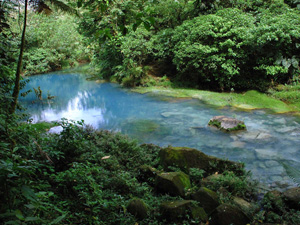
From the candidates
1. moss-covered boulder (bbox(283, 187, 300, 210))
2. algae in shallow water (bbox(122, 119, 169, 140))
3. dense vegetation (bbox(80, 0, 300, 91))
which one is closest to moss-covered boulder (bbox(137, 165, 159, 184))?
moss-covered boulder (bbox(283, 187, 300, 210))

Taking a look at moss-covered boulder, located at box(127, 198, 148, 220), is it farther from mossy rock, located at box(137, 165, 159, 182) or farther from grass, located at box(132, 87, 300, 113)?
grass, located at box(132, 87, 300, 113)

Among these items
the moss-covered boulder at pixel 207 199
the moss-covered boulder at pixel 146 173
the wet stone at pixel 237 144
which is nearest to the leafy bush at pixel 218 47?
the wet stone at pixel 237 144

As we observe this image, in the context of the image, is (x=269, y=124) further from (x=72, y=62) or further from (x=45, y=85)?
(x=72, y=62)

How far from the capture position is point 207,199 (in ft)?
13.1

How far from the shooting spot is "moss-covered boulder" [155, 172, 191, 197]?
4156 mm

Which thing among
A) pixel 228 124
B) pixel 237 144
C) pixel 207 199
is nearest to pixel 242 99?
pixel 228 124

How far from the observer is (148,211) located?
11.7ft

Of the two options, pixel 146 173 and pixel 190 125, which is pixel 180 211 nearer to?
pixel 146 173

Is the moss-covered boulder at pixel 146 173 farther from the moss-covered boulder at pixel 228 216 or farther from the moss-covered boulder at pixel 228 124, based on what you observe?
the moss-covered boulder at pixel 228 124

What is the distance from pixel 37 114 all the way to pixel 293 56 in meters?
12.1

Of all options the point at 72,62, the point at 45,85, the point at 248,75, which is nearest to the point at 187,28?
the point at 248,75

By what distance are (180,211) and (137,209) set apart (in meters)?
0.64

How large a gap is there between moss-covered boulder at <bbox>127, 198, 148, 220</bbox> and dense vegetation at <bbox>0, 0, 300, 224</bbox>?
0.08 metres

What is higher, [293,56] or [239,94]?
[293,56]
